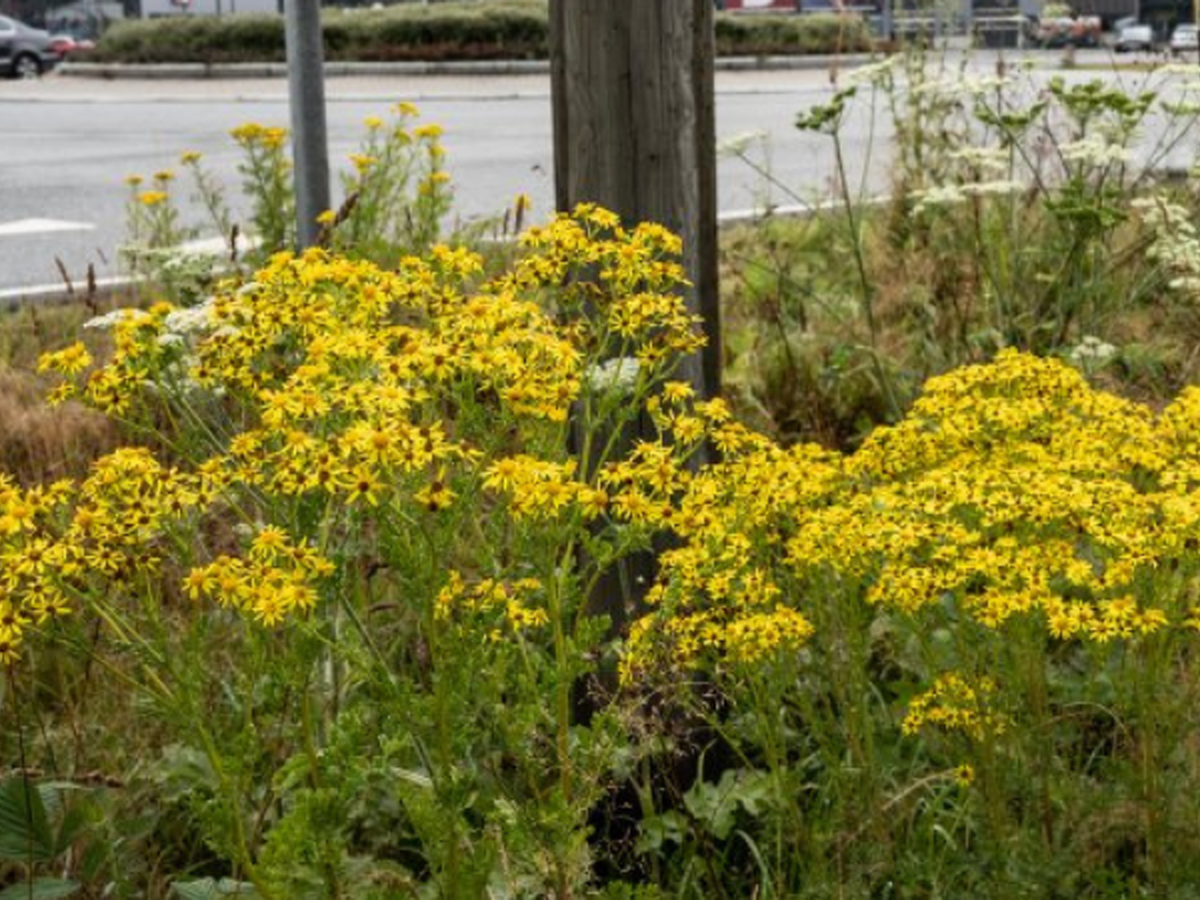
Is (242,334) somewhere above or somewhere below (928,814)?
above

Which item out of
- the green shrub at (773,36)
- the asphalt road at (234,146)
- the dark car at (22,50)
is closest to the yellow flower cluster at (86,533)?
the asphalt road at (234,146)

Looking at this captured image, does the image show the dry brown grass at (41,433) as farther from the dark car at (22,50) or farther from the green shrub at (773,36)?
the dark car at (22,50)

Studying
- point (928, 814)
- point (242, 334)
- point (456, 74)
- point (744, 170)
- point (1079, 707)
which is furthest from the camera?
point (456, 74)

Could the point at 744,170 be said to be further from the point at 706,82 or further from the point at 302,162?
the point at 706,82

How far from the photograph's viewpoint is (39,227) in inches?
391

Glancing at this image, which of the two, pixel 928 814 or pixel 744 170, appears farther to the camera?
pixel 744 170

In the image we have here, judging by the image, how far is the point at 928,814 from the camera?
2.88 meters

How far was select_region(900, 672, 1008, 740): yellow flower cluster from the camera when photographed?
2615 mm

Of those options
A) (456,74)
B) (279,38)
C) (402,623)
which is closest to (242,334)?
(402,623)

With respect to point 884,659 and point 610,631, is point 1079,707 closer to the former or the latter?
point 884,659

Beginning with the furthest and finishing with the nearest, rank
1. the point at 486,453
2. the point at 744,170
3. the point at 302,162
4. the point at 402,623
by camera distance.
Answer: the point at 744,170 < the point at 302,162 < the point at 402,623 < the point at 486,453

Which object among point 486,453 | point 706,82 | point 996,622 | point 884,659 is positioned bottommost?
point 884,659

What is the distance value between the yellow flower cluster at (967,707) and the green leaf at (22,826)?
120 centimetres

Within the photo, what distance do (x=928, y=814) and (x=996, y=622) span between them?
520 mm
